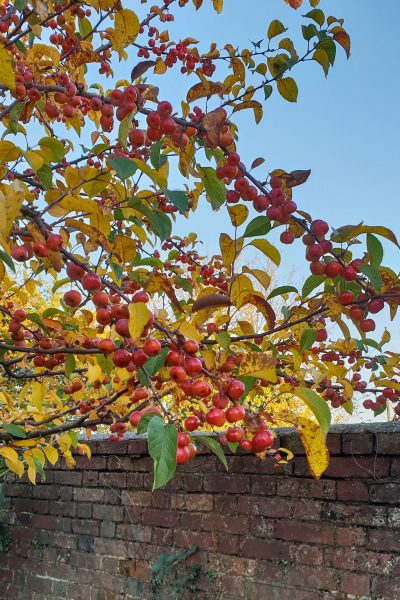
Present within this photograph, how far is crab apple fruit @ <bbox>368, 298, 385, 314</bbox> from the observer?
1.36 m

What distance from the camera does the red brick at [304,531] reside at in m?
2.30

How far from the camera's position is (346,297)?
1.31 metres

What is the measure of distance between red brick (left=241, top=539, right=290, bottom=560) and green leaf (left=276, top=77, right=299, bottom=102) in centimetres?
169

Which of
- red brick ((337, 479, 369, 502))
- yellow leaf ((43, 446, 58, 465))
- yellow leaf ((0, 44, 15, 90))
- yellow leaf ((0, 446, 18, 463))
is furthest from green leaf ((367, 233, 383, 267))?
yellow leaf ((43, 446, 58, 465))

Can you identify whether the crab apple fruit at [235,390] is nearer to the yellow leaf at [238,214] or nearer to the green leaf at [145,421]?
the green leaf at [145,421]

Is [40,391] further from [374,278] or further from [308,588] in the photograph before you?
[374,278]

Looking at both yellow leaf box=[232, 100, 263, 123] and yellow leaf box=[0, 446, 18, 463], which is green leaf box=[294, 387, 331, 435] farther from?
yellow leaf box=[0, 446, 18, 463]

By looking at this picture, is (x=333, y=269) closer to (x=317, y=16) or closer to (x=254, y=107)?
(x=254, y=107)

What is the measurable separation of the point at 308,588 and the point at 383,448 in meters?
0.62

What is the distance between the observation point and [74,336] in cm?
160

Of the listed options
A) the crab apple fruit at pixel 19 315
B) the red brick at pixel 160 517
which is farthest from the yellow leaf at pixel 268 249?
the red brick at pixel 160 517

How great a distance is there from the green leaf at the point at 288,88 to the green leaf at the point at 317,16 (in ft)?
0.50

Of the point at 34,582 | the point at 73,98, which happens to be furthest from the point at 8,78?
the point at 34,582

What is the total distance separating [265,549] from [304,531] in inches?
8.6
